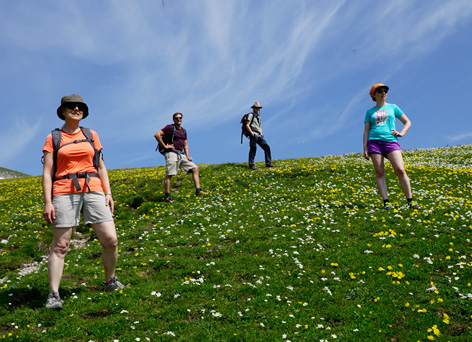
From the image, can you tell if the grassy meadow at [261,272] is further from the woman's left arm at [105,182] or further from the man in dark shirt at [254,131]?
the man in dark shirt at [254,131]

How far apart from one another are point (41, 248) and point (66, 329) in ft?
27.2

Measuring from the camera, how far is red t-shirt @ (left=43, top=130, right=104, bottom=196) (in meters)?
7.45

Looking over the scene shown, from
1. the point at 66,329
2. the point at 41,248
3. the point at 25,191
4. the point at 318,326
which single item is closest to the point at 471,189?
the point at 318,326

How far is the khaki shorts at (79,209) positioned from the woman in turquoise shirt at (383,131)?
9.77m

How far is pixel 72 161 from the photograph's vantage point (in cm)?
757

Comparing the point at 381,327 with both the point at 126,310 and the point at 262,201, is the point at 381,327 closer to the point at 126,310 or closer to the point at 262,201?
the point at 126,310

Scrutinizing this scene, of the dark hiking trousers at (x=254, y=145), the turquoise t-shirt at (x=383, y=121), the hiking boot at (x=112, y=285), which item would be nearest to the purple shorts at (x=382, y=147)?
the turquoise t-shirt at (x=383, y=121)

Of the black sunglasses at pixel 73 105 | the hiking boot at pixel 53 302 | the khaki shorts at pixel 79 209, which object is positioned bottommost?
the hiking boot at pixel 53 302

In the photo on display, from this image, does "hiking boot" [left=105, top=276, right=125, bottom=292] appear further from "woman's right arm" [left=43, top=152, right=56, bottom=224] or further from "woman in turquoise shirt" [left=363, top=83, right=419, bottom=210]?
"woman in turquoise shirt" [left=363, top=83, right=419, bottom=210]

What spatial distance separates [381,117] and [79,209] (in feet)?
35.8

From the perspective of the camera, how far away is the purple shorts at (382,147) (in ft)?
42.8

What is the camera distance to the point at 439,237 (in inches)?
456

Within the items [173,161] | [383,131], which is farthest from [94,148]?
[383,131]

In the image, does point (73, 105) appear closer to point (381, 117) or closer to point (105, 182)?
point (105, 182)
